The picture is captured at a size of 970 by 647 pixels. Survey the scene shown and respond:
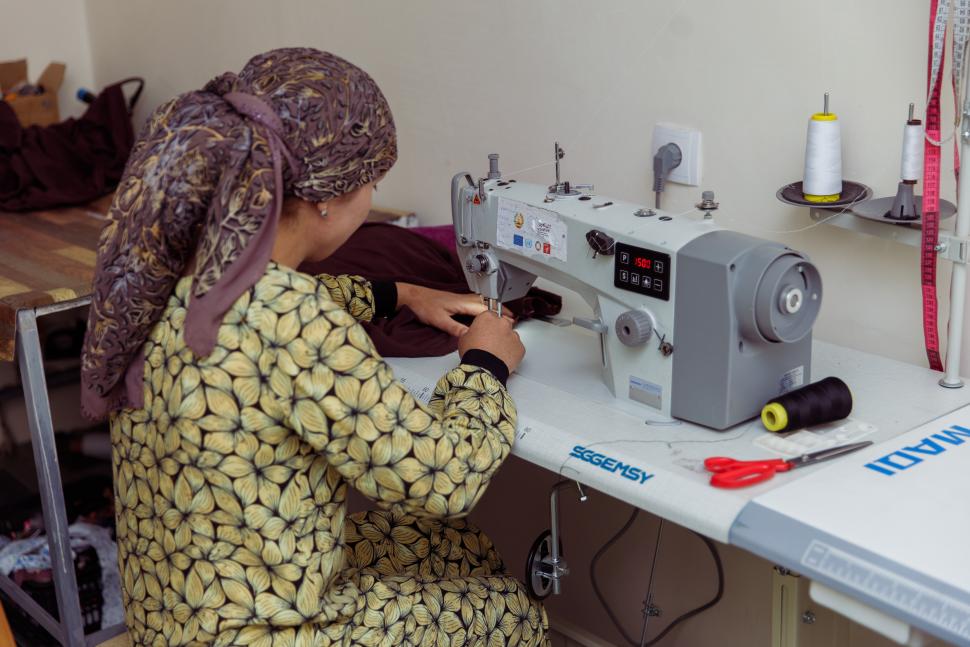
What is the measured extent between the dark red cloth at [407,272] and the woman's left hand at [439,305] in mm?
13

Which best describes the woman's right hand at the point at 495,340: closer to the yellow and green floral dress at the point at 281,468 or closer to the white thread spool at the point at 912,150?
the yellow and green floral dress at the point at 281,468

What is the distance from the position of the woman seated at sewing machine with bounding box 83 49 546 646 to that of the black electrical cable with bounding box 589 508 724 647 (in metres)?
0.76

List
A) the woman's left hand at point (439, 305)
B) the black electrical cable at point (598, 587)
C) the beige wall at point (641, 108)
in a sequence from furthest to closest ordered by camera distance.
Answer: the black electrical cable at point (598, 587)
the woman's left hand at point (439, 305)
the beige wall at point (641, 108)

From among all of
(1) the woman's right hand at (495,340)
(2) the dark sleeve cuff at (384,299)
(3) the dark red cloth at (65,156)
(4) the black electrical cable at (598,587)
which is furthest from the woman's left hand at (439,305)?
(3) the dark red cloth at (65,156)

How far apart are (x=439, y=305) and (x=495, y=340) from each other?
0.26 m

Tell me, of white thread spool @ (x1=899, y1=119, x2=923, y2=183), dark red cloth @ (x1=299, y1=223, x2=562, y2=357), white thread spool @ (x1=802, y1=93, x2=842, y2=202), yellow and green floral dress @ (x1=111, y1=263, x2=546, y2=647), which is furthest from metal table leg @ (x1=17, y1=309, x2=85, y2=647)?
white thread spool @ (x1=899, y1=119, x2=923, y2=183)

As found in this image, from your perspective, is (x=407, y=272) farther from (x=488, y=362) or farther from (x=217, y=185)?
(x=217, y=185)

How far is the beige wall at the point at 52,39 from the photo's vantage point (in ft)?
10.7

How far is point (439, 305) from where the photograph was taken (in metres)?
1.92

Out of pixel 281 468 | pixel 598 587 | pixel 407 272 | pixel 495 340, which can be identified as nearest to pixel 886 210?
pixel 495 340

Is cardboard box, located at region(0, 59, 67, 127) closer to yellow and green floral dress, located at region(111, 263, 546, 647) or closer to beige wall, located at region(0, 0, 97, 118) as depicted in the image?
beige wall, located at region(0, 0, 97, 118)

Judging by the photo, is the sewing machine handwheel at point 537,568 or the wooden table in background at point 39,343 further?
the wooden table in background at point 39,343

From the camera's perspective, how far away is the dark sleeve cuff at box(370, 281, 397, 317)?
192 cm

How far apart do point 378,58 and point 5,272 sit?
3.02 feet
